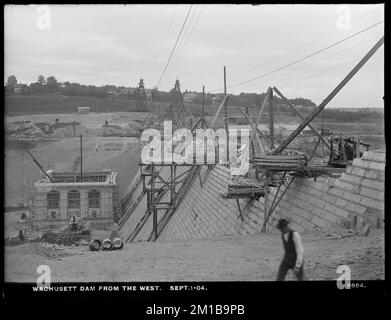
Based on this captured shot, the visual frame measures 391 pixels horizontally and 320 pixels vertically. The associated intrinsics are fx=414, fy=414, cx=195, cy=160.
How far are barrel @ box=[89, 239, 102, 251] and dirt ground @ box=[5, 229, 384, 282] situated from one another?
145 mm

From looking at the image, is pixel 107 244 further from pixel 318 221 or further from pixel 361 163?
pixel 361 163

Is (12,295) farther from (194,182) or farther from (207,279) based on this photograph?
(194,182)

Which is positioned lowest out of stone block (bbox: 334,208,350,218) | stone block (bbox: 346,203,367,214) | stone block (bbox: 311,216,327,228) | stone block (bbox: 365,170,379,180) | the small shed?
stone block (bbox: 311,216,327,228)

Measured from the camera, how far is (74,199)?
6.73m

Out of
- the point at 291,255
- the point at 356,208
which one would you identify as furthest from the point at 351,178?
the point at 291,255

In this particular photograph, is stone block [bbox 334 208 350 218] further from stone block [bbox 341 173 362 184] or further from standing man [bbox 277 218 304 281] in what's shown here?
standing man [bbox 277 218 304 281]

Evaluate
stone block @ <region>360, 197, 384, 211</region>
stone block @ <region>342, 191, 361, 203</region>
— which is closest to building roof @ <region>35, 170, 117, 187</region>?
stone block @ <region>342, 191, 361, 203</region>

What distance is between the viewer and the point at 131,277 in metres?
5.05

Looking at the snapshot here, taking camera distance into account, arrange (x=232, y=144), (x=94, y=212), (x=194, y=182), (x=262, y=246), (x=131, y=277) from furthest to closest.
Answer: (x=194, y=182)
(x=232, y=144)
(x=94, y=212)
(x=262, y=246)
(x=131, y=277)

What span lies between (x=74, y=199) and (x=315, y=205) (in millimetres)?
4374

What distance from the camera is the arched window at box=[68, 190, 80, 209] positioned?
673cm

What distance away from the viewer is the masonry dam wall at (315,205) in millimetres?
6391
